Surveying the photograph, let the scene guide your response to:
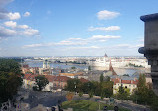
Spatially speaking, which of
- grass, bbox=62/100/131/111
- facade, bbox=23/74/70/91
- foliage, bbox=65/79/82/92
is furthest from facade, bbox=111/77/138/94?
facade, bbox=23/74/70/91

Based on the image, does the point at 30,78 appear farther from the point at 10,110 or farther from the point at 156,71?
the point at 156,71

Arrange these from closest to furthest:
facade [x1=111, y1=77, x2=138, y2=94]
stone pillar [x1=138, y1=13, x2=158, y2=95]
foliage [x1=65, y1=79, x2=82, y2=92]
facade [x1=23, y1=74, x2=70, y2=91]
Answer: stone pillar [x1=138, y1=13, x2=158, y2=95] < foliage [x1=65, y1=79, x2=82, y2=92] < facade [x1=111, y1=77, x2=138, y2=94] < facade [x1=23, y1=74, x2=70, y2=91]

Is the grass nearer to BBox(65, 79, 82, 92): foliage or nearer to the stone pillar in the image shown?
BBox(65, 79, 82, 92): foliage

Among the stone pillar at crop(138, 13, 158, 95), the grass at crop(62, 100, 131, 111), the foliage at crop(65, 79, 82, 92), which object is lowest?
the grass at crop(62, 100, 131, 111)

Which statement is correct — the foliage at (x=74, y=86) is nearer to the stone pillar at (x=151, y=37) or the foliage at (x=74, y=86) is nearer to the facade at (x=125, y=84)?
the facade at (x=125, y=84)

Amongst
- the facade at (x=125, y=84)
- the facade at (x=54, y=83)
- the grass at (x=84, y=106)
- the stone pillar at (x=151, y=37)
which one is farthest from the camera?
the facade at (x=54, y=83)

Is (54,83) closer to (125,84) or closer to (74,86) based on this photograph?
(74,86)

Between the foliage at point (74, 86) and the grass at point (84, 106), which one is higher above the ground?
the foliage at point (74, 86)

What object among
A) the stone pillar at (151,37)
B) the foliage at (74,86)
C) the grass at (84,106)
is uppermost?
the stone pillar at (151,37)

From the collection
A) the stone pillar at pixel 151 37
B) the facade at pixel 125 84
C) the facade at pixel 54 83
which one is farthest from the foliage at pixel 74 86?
the stone pillar at pixel 151 37

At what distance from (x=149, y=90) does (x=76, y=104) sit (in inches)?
422

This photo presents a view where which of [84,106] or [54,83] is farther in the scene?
[54,83]

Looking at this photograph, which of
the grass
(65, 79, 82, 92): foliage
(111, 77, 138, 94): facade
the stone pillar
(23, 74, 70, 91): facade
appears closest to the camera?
the stone pillar

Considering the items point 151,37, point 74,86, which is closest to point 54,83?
point 74,86
